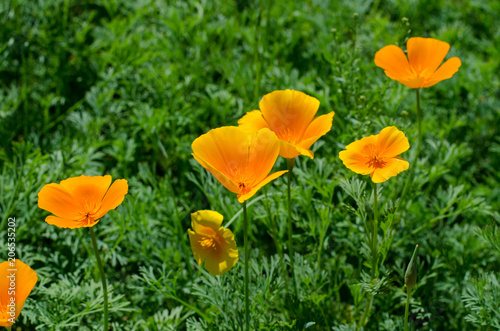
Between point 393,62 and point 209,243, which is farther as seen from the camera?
point 393,62

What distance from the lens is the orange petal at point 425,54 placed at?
5.45 ft

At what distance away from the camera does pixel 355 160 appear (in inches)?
57.3

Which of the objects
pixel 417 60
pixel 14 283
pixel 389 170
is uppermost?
pixel 417 60

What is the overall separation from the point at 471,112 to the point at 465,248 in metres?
0.99

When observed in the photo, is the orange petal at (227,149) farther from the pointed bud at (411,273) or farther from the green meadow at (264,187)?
the pointed bud at (411,273)

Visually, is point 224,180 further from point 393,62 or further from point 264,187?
point 393,62

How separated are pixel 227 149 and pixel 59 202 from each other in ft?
1.69

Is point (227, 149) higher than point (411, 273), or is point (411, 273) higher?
point (227, 149)

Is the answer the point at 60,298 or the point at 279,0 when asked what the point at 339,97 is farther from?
the point at 60,298

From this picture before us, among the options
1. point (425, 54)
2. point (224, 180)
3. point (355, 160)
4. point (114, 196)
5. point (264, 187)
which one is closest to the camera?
point (224, 180)

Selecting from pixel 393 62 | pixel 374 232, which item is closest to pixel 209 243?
pixel 374 232

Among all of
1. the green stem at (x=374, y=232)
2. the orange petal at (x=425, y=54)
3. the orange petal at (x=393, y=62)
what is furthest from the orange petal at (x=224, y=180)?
the orange petal at (x=425, y=54)

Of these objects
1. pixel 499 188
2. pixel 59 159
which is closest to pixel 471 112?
pixel 499 188

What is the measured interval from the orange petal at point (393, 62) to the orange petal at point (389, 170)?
1.12 ft
